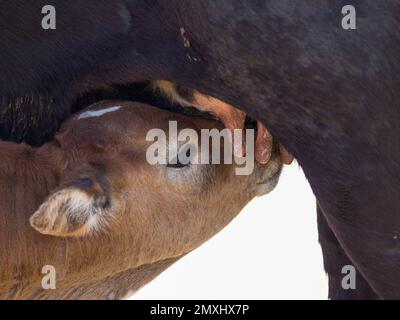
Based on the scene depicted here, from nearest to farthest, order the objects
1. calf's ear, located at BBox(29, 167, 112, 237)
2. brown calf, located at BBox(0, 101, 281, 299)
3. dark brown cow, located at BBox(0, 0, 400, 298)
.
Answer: dark brown cow, located at BBox(0, 0, 400, 298) < calf's ear, located at BBox(29, 167, 112, 237) < brown calf, located at BBox(0, 101, 281, 299)

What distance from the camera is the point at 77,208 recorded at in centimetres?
372

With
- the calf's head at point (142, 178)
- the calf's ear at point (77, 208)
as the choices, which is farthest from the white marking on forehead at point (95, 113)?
the calf's ear at point (77, 208)

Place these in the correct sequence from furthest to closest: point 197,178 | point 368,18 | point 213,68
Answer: point 197,178, point 213,68, point 368,18

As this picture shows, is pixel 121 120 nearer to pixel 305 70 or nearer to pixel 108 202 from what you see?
pixel 108 202

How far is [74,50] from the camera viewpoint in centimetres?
392

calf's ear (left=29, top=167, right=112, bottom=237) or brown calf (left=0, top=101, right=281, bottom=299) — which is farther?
brown calf (left=0, top=101, right=281, bottom=299)

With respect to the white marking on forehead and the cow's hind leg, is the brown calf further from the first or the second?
the cow's hind leg

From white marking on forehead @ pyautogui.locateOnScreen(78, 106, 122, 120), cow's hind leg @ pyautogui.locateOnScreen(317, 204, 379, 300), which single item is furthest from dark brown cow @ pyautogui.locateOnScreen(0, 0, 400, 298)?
cow's hind leg @ pyautogui.locateOnScreen(317, 204, 379, 300)

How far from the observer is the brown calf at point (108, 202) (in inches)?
152

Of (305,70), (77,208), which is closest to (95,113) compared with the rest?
(77,208)

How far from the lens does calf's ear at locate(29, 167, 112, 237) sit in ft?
11.8
